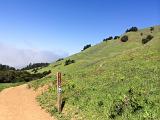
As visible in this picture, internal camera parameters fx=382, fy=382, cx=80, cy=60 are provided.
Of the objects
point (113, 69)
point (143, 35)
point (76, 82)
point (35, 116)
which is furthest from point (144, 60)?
point (143, 35)

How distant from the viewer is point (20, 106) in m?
26.3

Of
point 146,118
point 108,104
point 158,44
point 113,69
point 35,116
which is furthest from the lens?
point 158,44

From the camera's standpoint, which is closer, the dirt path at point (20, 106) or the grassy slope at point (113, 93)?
the grassy slope at point (113, 93)

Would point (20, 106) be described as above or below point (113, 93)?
below

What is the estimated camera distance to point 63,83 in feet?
103

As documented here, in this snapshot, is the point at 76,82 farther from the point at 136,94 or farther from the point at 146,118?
the point at 146,118

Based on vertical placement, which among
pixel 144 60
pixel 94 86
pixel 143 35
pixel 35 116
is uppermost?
pixel 143 35

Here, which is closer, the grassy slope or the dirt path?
the grassy slope

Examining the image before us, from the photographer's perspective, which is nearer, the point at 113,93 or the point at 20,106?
the point at 113,93

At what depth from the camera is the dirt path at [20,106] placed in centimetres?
2305

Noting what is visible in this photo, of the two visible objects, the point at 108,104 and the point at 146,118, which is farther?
the point at 108,104

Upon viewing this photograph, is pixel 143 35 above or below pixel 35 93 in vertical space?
above

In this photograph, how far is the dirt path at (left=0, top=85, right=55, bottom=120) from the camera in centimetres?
2305

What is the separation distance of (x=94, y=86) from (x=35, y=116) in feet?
19.5
